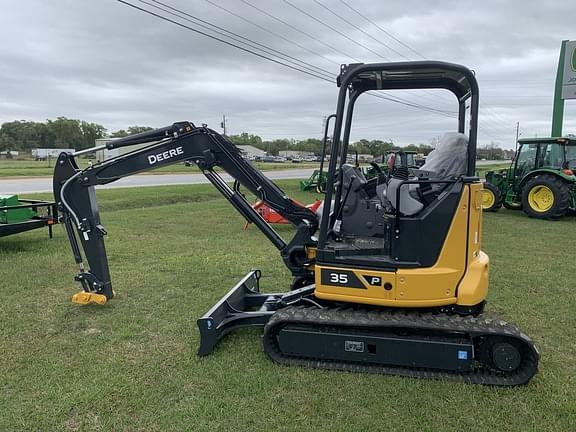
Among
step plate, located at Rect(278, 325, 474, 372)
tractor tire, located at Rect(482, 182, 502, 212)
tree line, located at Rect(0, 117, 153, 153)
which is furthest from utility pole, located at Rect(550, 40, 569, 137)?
tree line, located at Rect(0, 117, 153, 153)

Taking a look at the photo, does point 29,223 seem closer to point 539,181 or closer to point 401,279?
point 401,279

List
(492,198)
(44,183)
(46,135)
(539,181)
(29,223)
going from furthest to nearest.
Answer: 1. (46,135)
2. (44,183)
3. (492,198)
4. (539,181)
5. (29,223)

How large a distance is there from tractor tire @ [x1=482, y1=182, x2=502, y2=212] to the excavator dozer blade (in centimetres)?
1224

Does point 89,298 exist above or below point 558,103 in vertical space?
below

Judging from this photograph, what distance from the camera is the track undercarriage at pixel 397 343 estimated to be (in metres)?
4.09

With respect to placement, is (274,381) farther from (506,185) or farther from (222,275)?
(506,185)

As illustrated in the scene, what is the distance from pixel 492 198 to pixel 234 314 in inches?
523

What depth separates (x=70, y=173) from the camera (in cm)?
562

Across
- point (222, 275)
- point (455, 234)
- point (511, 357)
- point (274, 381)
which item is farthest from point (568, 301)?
point (222, 275)

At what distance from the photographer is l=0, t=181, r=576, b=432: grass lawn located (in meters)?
3.59

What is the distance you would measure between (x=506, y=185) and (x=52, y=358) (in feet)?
50.4

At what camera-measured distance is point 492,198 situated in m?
15.9

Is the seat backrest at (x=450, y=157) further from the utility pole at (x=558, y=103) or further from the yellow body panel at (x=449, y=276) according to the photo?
the utility pole at (x=558, y=103)

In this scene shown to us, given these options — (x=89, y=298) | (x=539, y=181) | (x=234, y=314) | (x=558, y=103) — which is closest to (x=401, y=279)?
(x=234, y=314)
